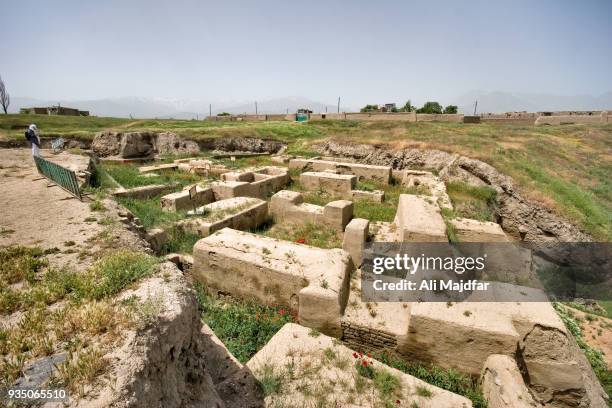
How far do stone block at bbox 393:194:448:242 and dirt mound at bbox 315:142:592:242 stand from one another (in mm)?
7493

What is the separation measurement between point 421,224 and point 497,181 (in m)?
10.1

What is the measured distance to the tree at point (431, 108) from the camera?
3900 cm

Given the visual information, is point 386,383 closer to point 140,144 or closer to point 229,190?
point 229,190

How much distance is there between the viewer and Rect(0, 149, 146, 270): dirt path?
457 cm

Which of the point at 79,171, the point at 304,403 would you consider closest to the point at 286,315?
the point at 304,403

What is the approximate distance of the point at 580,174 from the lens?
→ 17016 mm

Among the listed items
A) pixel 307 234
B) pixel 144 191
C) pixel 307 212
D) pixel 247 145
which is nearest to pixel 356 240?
pixel 307 234

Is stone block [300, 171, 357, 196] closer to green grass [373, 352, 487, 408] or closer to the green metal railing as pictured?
green grass [373, 352, 487, 408]

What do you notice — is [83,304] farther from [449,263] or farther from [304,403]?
[449,263]

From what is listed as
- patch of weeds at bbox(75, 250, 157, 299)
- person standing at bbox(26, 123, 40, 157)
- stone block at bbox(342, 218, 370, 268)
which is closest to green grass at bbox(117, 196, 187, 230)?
person standing at bbox(26, 123, 40, 157)

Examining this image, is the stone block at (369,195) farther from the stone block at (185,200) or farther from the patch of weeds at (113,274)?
the patch of weeds at (113,274)

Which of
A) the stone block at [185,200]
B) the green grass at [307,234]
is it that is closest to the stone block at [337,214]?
the green grass at [307,234]

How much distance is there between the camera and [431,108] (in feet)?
129

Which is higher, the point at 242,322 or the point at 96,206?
the point at 96,206
